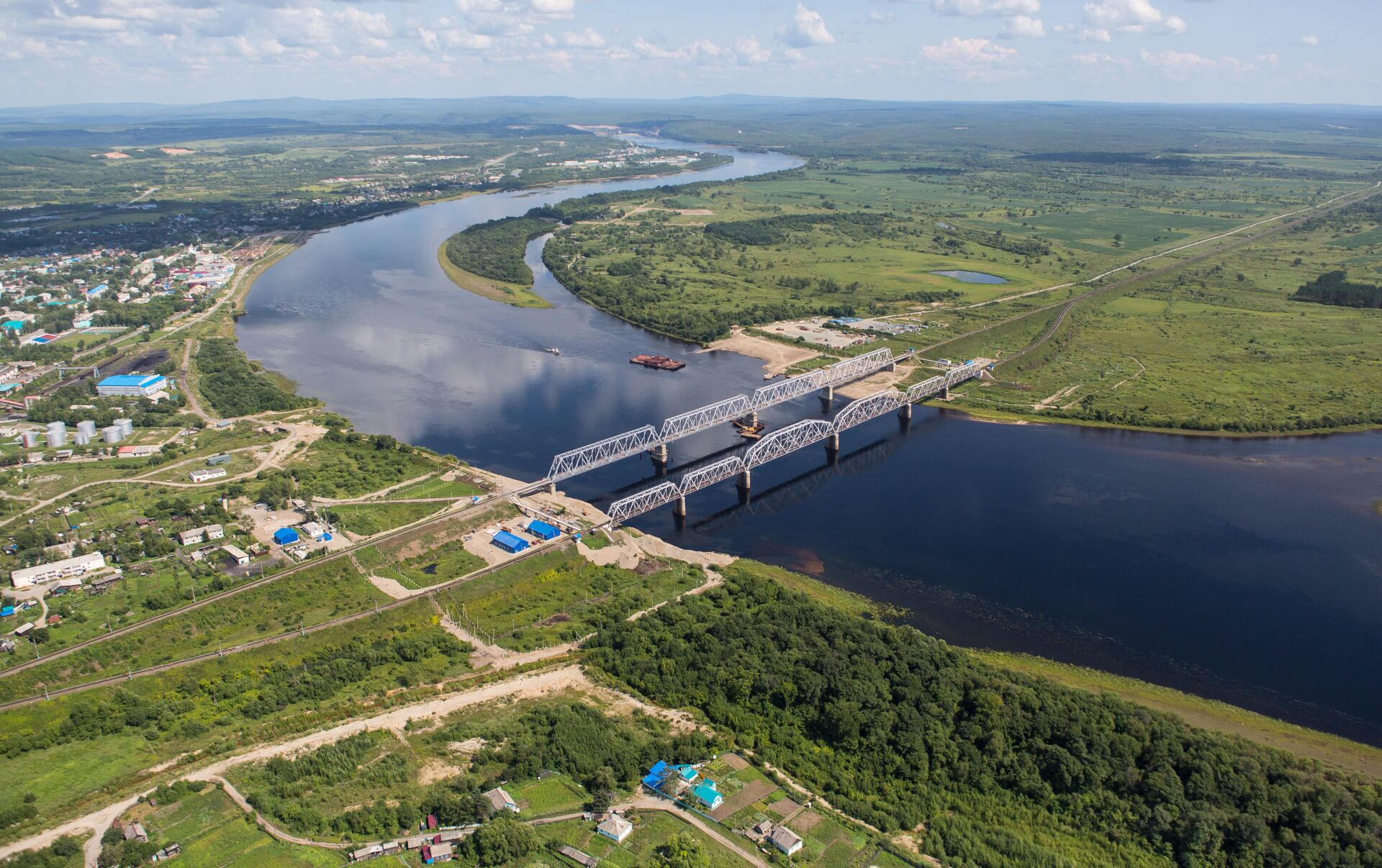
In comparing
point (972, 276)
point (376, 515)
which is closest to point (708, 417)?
point (376, 515)

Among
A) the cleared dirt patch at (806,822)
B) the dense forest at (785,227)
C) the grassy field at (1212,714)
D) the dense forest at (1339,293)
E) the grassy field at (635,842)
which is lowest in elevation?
the grassy field at (1212,714)

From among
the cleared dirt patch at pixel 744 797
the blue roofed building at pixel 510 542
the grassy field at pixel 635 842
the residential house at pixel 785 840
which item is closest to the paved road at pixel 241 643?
the blue roofed building at pixel 510 542

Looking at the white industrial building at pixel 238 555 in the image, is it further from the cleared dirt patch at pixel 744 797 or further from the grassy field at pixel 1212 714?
the grassy field at pixel 1212 714

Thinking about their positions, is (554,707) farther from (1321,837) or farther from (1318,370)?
(1318,370)

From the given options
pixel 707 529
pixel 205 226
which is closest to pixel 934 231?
pixel 707 529

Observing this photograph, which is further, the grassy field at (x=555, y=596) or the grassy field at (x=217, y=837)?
the grassy field at (x=555, y=596)

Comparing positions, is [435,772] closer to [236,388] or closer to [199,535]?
[199,535]

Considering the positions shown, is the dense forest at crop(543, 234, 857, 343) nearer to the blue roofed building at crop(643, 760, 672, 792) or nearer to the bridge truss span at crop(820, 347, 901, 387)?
the bridge truss span at crop(820, 347, 901, 387)
